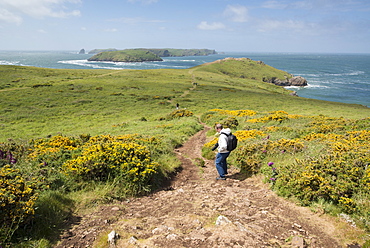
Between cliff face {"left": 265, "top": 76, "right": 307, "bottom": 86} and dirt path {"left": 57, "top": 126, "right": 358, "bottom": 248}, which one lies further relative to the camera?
cliff face {"left": 265, "top": 76, "right": 307, "bottom": 86}

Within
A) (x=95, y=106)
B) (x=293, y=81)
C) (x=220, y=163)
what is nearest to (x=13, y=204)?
(x=220, y=163)

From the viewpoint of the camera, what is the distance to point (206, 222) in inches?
215

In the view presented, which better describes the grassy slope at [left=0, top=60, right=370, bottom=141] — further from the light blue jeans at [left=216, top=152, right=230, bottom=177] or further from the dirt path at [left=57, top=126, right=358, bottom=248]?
the dirt path at [left=57, top=126, right=358, bottom=248]

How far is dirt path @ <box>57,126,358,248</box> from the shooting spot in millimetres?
4680

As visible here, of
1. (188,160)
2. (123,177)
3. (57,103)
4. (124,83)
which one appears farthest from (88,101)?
(123,177)

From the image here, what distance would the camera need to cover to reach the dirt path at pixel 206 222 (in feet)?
15.4

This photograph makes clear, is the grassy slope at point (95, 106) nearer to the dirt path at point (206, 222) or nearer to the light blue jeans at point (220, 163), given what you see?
the light blue jeans at point (220, 163)

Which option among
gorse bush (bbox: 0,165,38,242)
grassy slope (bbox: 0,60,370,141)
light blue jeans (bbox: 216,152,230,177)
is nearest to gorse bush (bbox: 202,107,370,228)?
light blue jeans (bbox: 216,152,230,177)

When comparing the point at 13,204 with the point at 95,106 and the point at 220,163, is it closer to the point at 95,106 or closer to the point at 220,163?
the point at 220,163

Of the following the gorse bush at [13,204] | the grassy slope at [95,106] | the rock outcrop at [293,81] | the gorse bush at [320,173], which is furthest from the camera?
the rock outcrop at [293,81]

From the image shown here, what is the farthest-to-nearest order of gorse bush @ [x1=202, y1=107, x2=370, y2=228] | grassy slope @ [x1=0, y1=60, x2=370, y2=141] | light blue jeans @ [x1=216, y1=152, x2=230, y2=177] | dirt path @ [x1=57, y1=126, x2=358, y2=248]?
1. grassy slope @ [x1=0, y1=60, x2=370, y2=141]
2. light blue jeans @ [x1=216, y1=152, x2=230, y2=177]
3. gorse bush @ [x1=202, y1=107, x2=370, y2=228]
4. dirt path @ [x1=57, y1=126, x2=358, y2=248]

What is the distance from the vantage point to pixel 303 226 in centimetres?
555

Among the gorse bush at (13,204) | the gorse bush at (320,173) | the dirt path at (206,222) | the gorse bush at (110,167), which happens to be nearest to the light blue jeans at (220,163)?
the gorse bush at (320,173)

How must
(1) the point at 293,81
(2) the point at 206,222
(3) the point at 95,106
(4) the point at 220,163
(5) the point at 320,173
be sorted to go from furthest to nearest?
1. (1) the point at 293,81
2. (3) the point at 95,106
3. (4) the point at 220,163
4. (5) the point at 320,173
5. (2) the point at 206,222
